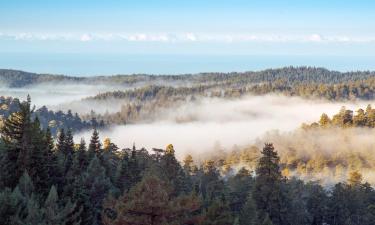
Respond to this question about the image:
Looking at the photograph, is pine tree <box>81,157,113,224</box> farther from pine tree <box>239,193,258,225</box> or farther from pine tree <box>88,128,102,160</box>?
pine tree <box>88,128,102,160</box>

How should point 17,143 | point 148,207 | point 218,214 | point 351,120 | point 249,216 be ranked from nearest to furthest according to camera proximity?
1. point 148,207
2. point 218,214
3. point 17,143
4. point 249,216
5. point 351,120

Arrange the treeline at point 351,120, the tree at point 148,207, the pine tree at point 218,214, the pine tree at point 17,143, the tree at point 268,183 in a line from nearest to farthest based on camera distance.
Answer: the tree at point 148,207 → the pine tree at point 218,214 → the pine tree at point 17,143 → the tree at point 268,183 → the treeline at point 351,120

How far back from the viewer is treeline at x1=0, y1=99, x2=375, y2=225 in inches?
687

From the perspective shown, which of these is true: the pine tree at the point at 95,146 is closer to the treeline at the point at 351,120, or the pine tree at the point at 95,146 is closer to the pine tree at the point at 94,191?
the pine tree at the point at 94,191

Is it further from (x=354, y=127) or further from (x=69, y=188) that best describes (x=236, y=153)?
(x=69, y=188)

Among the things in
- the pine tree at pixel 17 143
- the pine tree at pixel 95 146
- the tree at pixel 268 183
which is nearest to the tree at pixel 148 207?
the pine tree at pixel 17 143

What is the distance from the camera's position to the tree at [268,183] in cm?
3791

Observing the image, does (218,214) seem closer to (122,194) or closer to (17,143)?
(122,194)

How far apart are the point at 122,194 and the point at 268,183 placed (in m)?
11.3

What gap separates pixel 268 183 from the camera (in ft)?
126

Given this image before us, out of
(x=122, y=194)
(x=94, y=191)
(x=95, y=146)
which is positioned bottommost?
(x=122, y=194)

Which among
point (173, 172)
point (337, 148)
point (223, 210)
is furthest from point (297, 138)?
point (223, 210)

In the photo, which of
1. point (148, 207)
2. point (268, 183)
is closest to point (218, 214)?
point (268, 183)

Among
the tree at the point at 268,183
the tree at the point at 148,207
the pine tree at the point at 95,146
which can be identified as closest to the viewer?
the tree at the point at 148,207
